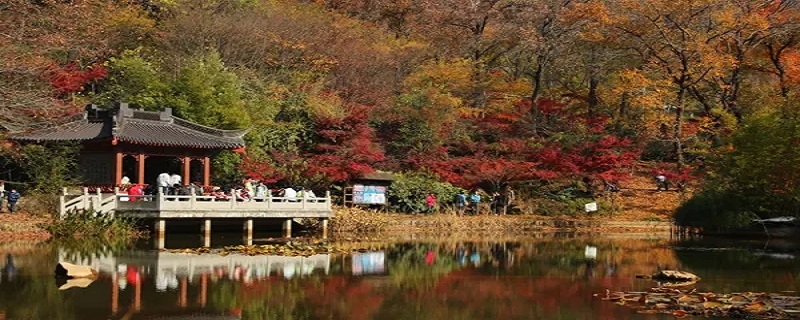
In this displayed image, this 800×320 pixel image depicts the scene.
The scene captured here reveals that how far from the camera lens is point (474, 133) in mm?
43938

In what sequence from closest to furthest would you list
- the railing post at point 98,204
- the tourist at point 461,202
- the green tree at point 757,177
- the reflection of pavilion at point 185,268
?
the reflection of pavilion at point 185,268
the railing post at point 98,204
the green tree at point 757,177
the tourist at point 461,202

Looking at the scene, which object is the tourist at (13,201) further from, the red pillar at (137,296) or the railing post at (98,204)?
the red pillar at (137,296)

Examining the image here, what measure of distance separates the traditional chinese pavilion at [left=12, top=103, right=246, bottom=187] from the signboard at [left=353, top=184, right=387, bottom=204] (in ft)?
16.0

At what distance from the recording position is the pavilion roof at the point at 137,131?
30.5m

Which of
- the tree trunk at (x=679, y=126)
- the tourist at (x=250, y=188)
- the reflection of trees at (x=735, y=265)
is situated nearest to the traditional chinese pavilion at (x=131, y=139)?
the tourist at (x=250, y=188)

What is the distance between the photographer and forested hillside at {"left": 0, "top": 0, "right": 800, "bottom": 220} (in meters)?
36.2

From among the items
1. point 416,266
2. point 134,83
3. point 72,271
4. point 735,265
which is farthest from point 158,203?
point 735,265

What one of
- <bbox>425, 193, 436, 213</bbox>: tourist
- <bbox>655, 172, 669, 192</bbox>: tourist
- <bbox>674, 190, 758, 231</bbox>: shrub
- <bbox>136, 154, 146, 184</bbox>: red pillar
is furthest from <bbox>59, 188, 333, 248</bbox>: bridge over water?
<bbox>655, 172, 669, 192</bbox>: tourist

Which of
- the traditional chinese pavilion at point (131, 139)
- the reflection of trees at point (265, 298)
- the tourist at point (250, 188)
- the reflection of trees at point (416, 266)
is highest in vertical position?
the traditional chinese pavilion at point (131, 139)

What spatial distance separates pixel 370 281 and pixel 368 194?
55.1 feet

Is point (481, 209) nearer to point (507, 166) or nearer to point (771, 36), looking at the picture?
point (507, 166)

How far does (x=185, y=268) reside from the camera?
19.3 metres

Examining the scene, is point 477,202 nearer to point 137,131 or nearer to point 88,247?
point 137,131

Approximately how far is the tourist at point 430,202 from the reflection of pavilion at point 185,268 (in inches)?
503
